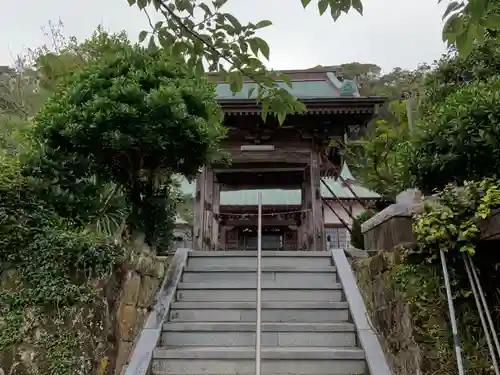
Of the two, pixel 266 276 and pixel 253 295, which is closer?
pixel 253 295

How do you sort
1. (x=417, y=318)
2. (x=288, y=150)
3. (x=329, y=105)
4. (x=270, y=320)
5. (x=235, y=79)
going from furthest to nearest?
(x=288, y=150) → (x=329, y=105) → (x=270, y=320) → (x=417, y=318) → (x=235, y=79)

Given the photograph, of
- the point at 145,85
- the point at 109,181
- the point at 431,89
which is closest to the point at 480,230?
the point at 431,89

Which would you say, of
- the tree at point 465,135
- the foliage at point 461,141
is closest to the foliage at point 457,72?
the tree at point 465,135

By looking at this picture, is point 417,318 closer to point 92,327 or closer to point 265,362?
point 265,362

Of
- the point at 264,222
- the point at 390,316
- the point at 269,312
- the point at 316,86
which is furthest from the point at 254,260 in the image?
the point at 316,86

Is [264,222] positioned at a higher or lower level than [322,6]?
higher

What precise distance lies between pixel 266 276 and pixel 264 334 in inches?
38.2

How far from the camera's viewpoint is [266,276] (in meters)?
4.44

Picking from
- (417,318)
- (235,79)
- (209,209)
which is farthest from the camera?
(209,209)

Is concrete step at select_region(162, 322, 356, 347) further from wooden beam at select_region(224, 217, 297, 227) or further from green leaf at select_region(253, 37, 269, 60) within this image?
wooden beam at select_region(224, 217, 297, 227)

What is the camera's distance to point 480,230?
2.68 meters

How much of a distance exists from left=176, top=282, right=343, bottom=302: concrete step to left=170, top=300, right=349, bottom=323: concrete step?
0.20 meters

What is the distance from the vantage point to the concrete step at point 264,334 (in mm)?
3441

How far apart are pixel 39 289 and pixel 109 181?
1878 mm
